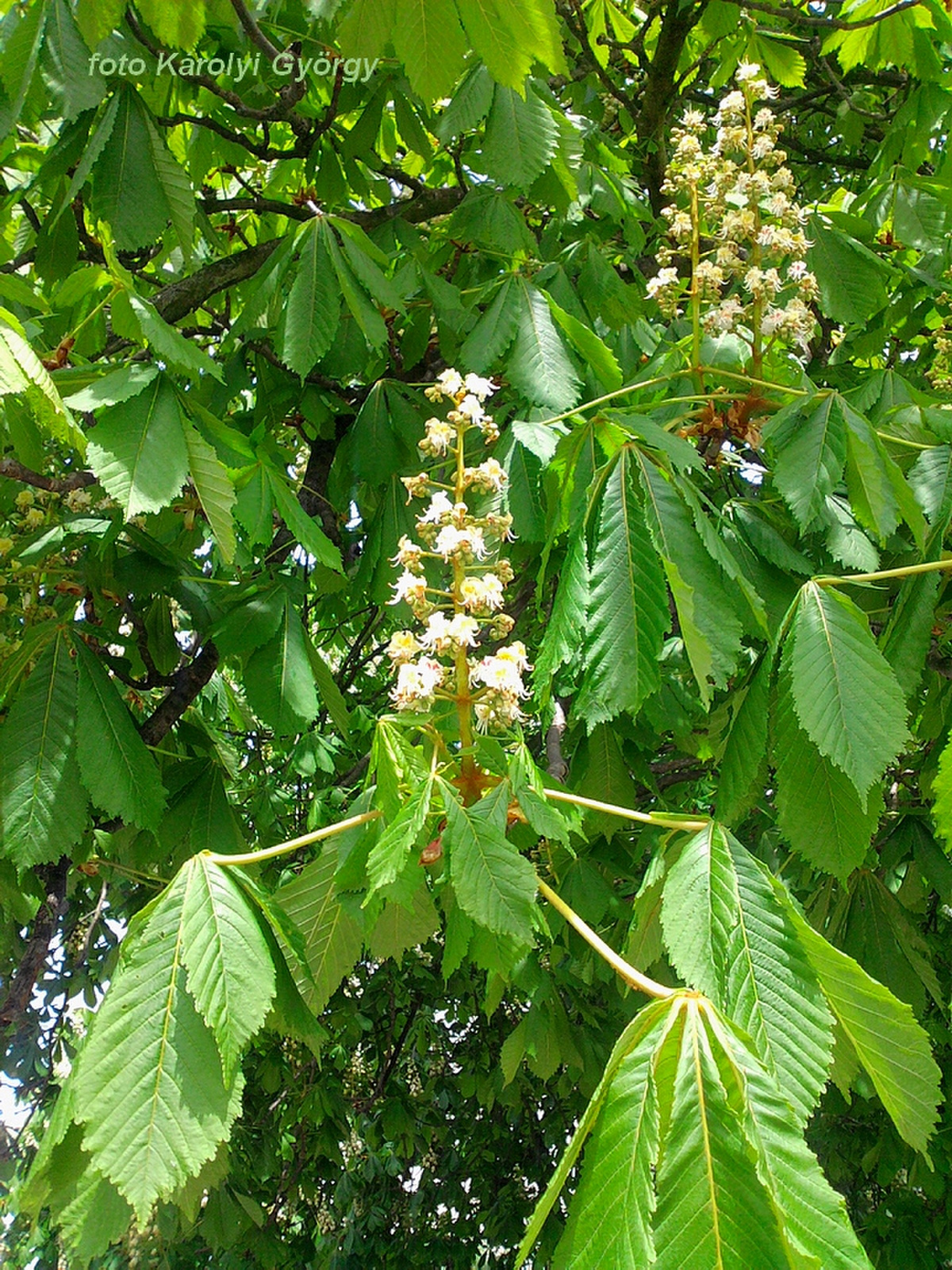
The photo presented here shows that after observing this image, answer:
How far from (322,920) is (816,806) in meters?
0.67

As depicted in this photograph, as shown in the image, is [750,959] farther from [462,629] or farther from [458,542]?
[458,542]

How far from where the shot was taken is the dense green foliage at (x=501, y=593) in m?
1.07

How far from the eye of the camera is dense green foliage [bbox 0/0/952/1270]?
107 centimetres

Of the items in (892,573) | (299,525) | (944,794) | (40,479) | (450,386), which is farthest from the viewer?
(40,479)

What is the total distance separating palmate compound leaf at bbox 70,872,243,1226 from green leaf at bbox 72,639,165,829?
2.60 feet

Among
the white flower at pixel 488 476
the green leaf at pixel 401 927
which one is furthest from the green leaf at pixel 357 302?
the green leaf at pixel 401 927

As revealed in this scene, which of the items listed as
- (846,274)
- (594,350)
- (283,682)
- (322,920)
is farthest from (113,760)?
(846,274)

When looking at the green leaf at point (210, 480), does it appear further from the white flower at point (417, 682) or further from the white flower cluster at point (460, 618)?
the white flower at point (417, 682)

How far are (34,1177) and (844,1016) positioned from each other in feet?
3.09

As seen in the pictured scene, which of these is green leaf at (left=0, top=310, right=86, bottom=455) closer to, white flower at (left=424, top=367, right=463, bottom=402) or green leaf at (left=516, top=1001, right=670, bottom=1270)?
white flower at (left=424, top=367, right=463, bottom=402)

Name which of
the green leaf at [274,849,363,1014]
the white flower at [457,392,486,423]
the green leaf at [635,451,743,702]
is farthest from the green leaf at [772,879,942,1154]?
the white flower at [457,392,486,423]

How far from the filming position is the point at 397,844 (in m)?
1.07

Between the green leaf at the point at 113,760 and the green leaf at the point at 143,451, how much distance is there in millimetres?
533

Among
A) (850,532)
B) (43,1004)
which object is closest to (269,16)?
(850,532)
